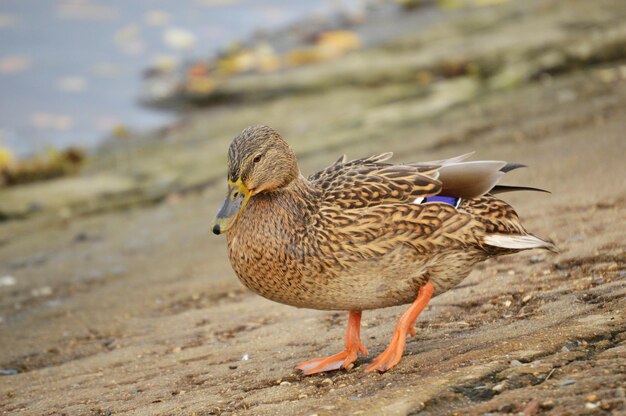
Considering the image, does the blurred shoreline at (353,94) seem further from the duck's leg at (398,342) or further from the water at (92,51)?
the duck's leg at (398,342)

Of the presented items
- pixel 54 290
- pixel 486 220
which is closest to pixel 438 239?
pixel 486 220

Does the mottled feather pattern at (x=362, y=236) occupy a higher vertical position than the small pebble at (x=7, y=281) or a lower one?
higher

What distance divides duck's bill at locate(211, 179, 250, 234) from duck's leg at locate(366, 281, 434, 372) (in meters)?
0.79

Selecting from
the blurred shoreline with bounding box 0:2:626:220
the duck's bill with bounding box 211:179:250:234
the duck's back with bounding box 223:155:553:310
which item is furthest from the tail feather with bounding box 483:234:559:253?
the blurred shoreline with bounding box 0:2:626:220

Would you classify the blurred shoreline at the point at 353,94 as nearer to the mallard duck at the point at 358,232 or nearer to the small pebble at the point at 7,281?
the small pebble at the point at 7,281

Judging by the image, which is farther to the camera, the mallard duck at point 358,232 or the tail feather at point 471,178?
the tail feather at point 471,178

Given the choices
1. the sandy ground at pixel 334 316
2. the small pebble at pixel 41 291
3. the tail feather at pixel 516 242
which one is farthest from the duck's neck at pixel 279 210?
the small pebble at pixel 41 291

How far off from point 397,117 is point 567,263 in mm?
4678

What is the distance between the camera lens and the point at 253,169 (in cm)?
391

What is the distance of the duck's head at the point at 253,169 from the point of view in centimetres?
384

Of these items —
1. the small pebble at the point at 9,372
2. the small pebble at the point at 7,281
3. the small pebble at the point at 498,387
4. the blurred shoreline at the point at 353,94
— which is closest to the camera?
the small pebble at the point at 498,387

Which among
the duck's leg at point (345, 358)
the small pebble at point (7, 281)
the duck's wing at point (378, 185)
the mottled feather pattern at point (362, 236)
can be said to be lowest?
the duck's leg at point (345, 358)

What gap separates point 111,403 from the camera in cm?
402

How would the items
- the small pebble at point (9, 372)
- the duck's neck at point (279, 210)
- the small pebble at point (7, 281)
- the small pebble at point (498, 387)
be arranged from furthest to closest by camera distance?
the small pebble at point (7, 281) < the small pebble at point (9, 372) < the duck's neck at point (279, 210) < the small pebble at point (498, 387)
